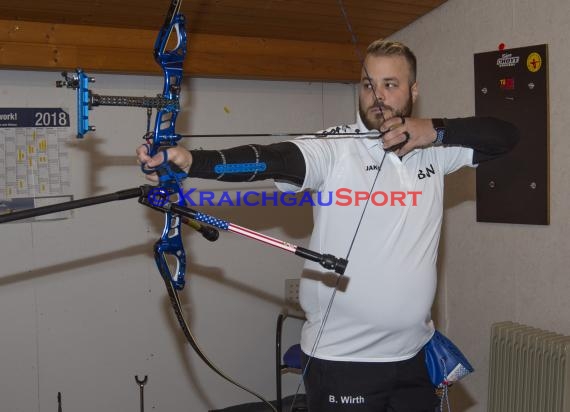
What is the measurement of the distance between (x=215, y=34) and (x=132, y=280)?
126 centimetres

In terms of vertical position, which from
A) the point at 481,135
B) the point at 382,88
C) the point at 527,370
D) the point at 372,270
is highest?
the point at 382,88

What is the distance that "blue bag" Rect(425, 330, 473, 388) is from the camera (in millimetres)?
1790

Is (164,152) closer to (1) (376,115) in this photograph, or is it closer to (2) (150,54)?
(1) (376,115)

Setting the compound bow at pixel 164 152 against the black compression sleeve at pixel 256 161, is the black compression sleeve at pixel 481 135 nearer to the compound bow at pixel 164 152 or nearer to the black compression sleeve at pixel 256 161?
the black compression sleeve at pixel 256 161

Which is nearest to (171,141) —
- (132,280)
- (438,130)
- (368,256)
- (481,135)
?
(368,256)

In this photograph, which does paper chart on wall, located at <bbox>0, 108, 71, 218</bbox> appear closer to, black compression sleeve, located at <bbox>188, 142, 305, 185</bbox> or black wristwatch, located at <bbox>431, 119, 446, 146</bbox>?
black compression sleeve, located at <bbox>188, 142, 305, 185</bbox>

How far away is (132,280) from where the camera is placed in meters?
3.20

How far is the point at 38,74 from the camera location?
9.80ft

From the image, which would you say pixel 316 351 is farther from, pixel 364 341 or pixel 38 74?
pixel 38 74

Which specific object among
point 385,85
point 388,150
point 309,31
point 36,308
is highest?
point 309,31

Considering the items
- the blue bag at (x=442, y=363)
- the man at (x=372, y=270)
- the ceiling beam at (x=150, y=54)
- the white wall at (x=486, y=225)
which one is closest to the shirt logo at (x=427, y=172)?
the man at (x=372, y=270)

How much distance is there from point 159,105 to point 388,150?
2.01 ft

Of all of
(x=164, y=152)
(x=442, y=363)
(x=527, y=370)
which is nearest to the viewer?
(x=164, y=152)

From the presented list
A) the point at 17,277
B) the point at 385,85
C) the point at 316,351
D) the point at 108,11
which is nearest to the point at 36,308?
the point at 17,277
